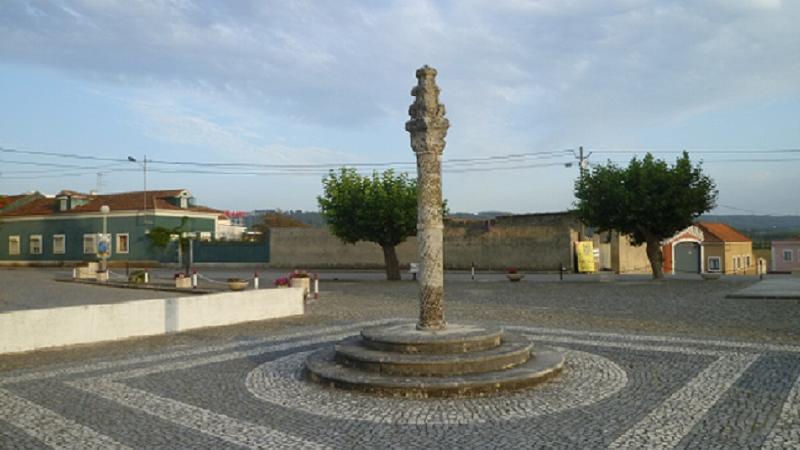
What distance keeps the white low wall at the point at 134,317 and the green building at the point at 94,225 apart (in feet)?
98.4

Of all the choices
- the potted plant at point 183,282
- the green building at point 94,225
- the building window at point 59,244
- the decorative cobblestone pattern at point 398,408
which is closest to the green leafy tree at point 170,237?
the green building at point 94,225

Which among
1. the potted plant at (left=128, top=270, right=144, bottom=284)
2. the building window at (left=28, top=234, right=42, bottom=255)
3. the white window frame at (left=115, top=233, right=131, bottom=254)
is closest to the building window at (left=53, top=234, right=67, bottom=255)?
the building window at (left=28, top=234, right=42, bottom=255)

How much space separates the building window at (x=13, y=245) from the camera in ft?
159

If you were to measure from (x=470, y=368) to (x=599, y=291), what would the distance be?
1587 cm

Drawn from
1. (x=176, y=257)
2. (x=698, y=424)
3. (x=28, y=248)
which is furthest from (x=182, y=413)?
(x=28, y=248)

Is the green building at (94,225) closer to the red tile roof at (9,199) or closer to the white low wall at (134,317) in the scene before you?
the red tile roof at (9,199)

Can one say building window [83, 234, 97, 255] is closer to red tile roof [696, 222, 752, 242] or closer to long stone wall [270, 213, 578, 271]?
long stone wall [270, 213, 578, 271]

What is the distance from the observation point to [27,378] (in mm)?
8852

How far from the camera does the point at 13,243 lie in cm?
4878

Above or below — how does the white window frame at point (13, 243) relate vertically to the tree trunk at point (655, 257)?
above

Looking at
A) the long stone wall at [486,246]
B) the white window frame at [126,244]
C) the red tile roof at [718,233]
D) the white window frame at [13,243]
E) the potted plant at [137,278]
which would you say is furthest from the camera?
the red tile roof at [718,233]

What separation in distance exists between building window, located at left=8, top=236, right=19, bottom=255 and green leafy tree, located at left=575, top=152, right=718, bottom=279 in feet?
143

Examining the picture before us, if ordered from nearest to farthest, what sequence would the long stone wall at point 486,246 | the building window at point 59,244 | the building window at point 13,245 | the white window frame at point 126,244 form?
the long stone wall at point 486,246, the white window frame at point 126,244, the building window at point 59,244, the building window at point 13,245

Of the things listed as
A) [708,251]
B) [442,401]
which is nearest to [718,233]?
[708,251]
